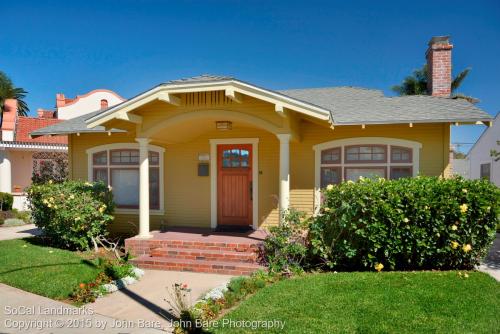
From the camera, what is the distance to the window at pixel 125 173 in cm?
1027

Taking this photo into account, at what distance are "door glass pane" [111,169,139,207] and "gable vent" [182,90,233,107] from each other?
367 centimetres

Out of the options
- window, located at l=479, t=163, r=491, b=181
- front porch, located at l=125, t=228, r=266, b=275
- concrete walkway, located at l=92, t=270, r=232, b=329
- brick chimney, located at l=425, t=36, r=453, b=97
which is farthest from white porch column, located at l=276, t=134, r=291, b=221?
window, located at l=479, t=163, r=491, b=181

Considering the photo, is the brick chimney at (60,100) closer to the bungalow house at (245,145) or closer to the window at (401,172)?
the bungalow house at (245,145)

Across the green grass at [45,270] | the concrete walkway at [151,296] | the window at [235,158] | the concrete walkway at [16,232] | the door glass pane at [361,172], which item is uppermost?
the window at [235,158]

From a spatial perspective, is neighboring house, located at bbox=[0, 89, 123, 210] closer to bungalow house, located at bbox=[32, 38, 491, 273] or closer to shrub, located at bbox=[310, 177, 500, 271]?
bungalow house, located at bbox=[32, 38, 491, 273]

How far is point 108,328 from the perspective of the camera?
450cm

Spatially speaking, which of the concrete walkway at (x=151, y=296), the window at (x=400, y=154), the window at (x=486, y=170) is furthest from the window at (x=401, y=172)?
the window at (x=486, y=170)

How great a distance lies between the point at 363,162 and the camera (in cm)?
872

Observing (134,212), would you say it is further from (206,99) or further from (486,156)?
(486,156)

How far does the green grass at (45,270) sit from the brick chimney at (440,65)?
9.56 metres

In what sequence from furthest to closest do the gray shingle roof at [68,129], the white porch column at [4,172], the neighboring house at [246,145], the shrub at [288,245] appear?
the white porch column at [4,172], the gray shingle roof at [68,129], the neighboring house at [246,145], the shrub at [288,245]

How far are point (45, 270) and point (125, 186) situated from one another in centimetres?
409

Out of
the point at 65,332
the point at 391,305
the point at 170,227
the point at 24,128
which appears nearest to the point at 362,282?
the point at 391,305

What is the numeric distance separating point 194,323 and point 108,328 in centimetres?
112
